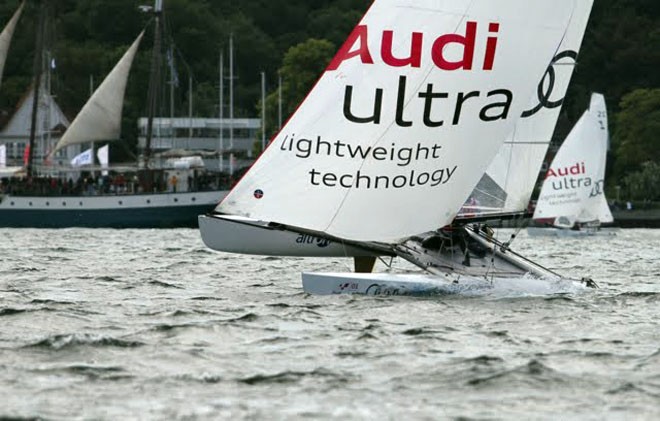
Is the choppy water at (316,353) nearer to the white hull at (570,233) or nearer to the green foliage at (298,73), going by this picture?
the white hull at (570,233)

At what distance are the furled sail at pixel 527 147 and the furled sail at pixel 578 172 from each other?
123 ft

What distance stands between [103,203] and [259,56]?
74.7 m

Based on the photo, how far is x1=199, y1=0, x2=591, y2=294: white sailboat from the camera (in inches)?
984

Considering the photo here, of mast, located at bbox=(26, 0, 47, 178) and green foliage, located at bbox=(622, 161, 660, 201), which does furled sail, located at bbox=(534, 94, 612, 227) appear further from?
green foliage, located at bbox=(622, 161, 660, 201)

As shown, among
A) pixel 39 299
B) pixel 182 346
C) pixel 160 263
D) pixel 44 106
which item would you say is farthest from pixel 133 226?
pixel 182 346

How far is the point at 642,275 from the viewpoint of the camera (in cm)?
3441

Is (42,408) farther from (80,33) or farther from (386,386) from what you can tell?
(80,33)

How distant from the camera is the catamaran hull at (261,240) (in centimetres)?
2617

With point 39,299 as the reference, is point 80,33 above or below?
above

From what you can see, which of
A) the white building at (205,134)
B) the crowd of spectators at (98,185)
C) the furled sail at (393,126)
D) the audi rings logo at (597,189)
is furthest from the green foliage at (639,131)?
the furled sail at (393,126)

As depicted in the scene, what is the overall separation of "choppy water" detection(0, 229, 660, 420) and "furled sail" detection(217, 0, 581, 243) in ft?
4.70

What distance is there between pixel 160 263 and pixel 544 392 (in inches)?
894

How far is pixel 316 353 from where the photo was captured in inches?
728

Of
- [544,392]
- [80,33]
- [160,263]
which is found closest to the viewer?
[544,392]
